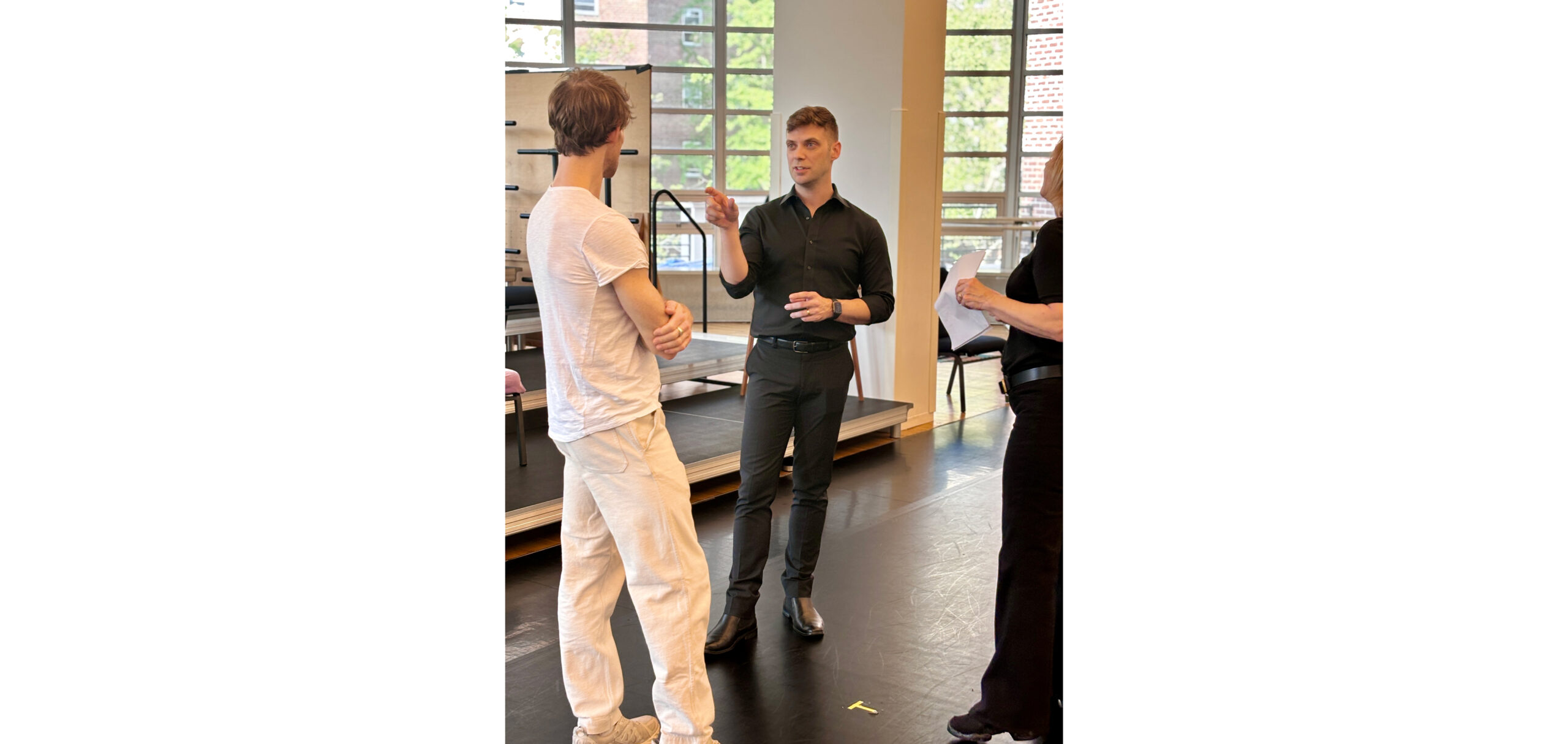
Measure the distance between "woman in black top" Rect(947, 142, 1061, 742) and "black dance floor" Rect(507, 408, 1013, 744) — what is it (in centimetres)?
30

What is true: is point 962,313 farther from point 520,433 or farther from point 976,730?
point 520,433

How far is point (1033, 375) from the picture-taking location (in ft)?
6.89

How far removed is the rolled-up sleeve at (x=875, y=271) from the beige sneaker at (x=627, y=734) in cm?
132

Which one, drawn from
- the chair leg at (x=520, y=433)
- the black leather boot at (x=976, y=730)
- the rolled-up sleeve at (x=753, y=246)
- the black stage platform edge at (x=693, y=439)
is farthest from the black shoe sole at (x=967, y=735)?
the chair leg at (x=520, y=433)

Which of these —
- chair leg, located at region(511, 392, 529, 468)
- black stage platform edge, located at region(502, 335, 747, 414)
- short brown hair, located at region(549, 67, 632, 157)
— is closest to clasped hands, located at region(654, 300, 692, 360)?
short brown hair, located at region(549, 67, 632, 157)

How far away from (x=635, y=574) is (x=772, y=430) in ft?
3.17

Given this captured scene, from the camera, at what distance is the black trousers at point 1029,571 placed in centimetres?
210

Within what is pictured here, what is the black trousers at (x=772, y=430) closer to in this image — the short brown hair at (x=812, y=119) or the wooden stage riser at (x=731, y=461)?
the wooden stage riser at (x=731, y=461)

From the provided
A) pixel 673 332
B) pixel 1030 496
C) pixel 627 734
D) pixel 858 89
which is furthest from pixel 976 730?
pixel 858 89

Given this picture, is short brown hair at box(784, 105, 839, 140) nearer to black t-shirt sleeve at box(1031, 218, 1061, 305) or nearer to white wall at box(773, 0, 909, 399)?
black t-shirt sleeve at box(1031, 218, 1061, 305)
